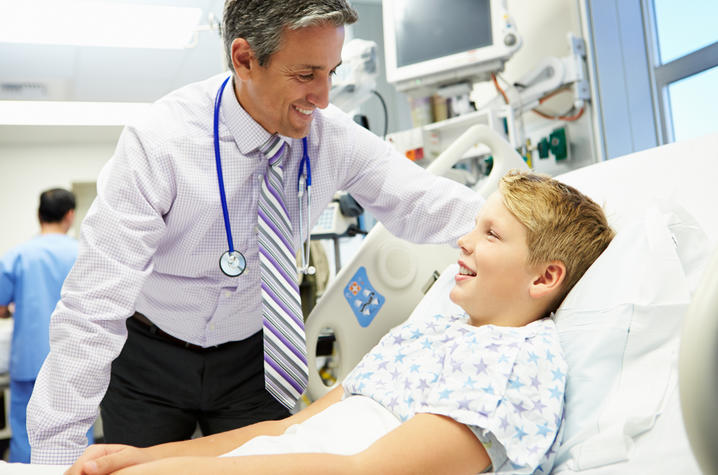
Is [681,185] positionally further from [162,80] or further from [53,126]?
[53,126]

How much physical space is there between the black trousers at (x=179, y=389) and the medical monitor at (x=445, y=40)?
1.88 meters

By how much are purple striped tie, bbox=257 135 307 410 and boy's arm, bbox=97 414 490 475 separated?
0.49 metres

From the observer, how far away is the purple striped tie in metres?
1.38

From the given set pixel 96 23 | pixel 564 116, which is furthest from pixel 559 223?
pixel 96 23

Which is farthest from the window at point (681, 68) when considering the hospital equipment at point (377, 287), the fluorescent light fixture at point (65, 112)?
the fluorescent light fixture at point (65, 112)

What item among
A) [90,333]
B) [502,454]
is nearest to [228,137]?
[90,333]

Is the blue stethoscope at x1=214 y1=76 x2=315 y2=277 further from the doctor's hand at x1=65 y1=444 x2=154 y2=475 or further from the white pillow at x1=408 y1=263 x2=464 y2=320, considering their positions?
the doctor's hand at x1=65 y1=444 x2=154 y2=475

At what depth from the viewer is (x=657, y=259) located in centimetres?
109

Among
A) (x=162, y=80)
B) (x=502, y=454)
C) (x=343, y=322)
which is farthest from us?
(x=162, y=80)

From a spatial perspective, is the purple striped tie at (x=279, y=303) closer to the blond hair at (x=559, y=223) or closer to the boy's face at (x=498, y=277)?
the boy's face at (x=498, y=277)

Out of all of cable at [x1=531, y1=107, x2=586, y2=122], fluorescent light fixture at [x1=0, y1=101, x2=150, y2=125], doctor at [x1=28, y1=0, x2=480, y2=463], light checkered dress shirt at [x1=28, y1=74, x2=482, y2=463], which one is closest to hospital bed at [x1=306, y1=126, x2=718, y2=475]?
light checkered dress shirt at [x1=28, y1=74, x2=482, y2=463]

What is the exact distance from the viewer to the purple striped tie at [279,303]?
138 cm

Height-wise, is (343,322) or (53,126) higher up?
(53,126)

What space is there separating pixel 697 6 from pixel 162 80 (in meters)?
5.59
